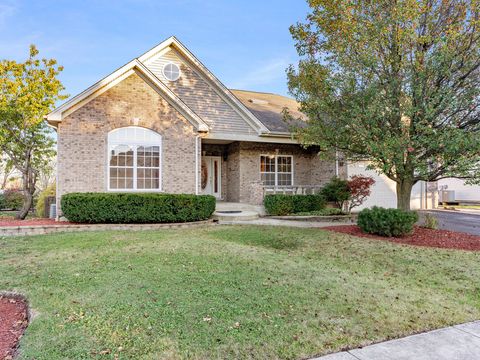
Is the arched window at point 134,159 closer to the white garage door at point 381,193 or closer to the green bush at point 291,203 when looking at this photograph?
the green bush at point 291,203

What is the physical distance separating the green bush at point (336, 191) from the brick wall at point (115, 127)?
21.7 ft

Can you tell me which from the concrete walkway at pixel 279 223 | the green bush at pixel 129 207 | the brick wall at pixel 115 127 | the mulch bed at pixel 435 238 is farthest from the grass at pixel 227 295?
the brick wall at pixel 115 127

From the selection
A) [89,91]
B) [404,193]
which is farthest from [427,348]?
[89,91]

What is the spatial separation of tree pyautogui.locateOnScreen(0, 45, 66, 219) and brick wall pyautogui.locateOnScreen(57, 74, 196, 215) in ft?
9.95

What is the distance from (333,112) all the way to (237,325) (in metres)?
8.08

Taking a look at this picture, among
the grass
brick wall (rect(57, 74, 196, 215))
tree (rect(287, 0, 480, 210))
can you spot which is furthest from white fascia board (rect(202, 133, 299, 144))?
the grass

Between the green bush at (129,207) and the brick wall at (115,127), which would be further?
the brick wall at (115,127)

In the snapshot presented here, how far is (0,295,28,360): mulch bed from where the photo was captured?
10.9 feet

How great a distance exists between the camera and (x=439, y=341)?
3521 mm

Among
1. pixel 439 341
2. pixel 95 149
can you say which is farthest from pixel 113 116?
pixel 439 341

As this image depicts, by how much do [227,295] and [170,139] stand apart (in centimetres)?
932

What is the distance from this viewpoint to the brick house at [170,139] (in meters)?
11.6

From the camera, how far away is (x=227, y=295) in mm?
4590

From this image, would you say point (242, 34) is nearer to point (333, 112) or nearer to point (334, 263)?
point (333, 112)
